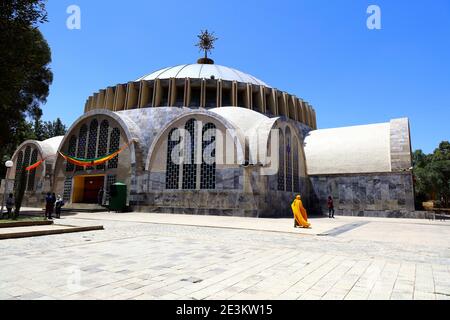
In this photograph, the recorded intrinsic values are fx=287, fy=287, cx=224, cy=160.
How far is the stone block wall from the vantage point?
A: 21266 mm

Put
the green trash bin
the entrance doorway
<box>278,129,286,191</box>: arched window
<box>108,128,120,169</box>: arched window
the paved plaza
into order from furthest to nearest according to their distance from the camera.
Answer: the entrance doorway, <box>108,128,120,169</box>: arched window, the green trash bin, <box>278,129,286,191</box>: arched window, the paved plaza

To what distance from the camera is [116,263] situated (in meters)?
5.18

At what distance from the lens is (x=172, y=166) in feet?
71.4

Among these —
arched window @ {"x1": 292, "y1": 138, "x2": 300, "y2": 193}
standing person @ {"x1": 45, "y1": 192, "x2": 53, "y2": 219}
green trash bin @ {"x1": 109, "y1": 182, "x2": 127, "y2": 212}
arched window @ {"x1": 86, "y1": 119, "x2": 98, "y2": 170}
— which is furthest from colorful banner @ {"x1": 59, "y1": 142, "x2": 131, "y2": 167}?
arched window @ {"x1": 292, "y1": 138, "x2": 300, "y2": 193}

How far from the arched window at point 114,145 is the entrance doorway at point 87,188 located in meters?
2.23

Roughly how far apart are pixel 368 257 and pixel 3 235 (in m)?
9.47

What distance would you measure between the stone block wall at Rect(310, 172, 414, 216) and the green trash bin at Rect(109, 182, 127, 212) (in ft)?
52.2

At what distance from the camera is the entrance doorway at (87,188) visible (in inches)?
1026

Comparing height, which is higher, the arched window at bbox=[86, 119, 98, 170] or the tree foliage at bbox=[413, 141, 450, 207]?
the arched window at bbox=[86, 119, 98, 170]

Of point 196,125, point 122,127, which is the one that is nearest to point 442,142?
point 196,125

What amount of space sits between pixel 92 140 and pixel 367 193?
23863 millimetres

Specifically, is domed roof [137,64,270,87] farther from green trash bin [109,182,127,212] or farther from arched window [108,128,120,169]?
green trash bin [109,182,127,212]

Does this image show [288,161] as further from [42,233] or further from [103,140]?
[42,233]

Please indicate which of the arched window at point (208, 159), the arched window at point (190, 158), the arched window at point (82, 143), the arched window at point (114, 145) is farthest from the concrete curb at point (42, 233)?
→ the arched window at point (82, 143)
